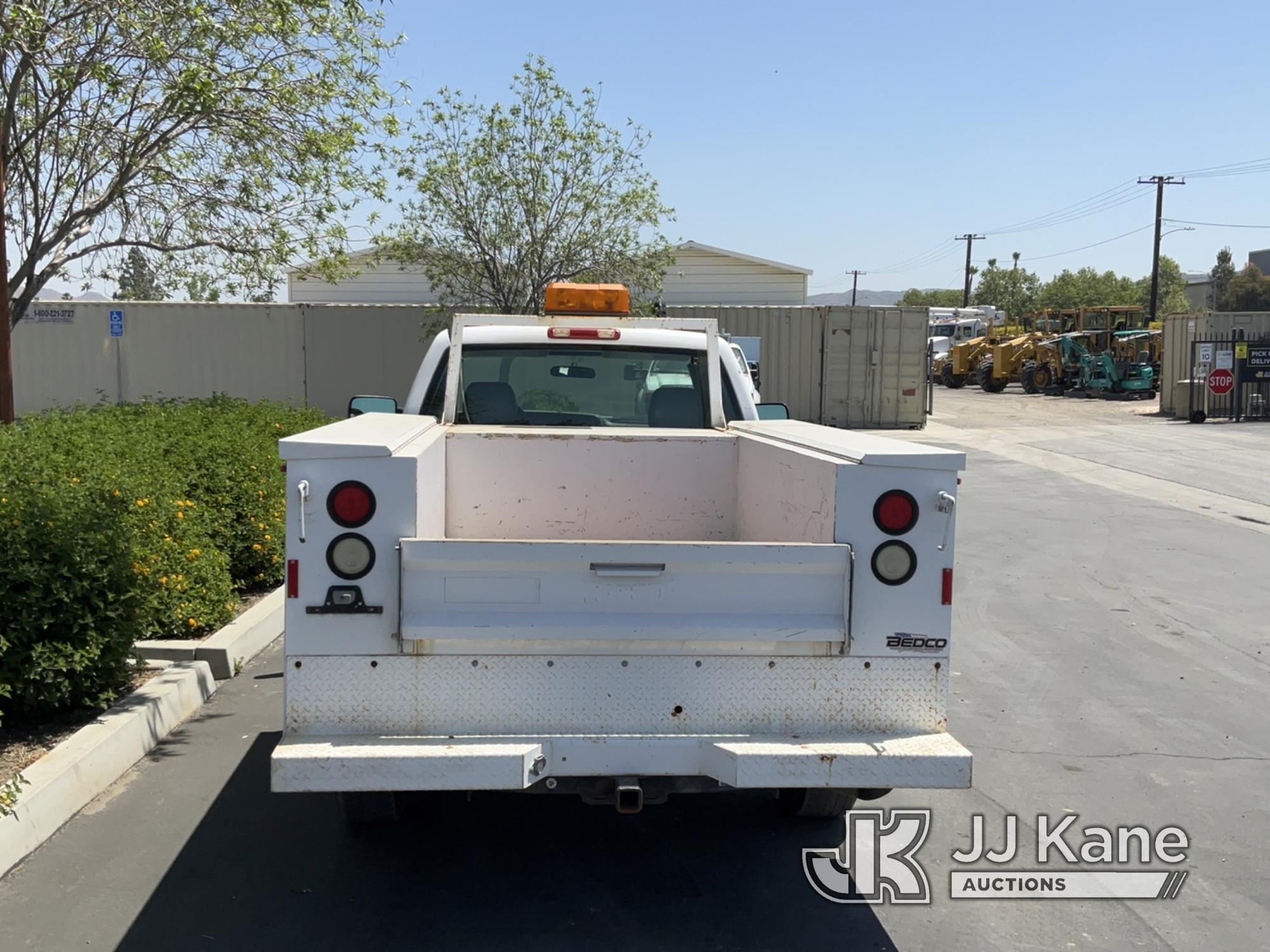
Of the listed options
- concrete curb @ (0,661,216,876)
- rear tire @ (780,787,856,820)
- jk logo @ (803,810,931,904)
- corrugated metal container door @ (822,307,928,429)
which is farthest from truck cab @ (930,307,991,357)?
rear tire @ (780,787,856,820)

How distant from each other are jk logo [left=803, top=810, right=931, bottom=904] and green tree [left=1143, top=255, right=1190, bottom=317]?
3837 inches

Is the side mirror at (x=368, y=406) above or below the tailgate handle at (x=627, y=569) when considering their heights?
above

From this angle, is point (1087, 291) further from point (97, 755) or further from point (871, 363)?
point (97, 755)

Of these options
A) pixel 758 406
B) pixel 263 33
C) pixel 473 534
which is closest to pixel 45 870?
pixel 473 534

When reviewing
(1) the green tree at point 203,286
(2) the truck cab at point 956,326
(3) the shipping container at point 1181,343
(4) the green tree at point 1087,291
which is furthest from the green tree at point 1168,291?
(1) the green tree at point 203,286

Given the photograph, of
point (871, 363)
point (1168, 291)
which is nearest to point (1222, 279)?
point (1168, 291)

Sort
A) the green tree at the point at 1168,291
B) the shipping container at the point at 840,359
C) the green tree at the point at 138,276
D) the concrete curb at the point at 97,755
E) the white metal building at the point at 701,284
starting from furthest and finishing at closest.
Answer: the green tree at the point at 1168,291, the white metal building at the point at 701,284, the shipping container at the point at 840,359, the green tree at the point at 138,276, the concrete curb at the point at 97,755

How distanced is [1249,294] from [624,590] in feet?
308

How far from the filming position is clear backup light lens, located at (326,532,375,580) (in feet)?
12.9

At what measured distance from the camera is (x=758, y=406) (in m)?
6.88

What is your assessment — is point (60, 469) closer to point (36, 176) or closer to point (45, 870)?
point (45, 870)

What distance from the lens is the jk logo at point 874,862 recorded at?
4.52m

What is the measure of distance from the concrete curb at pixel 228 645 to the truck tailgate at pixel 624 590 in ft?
11.7

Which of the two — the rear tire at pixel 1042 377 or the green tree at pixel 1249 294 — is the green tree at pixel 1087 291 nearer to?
the green tree at pixel 1249 294
